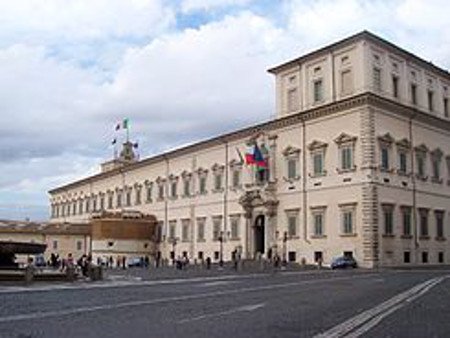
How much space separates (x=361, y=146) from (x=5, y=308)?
3888 cm

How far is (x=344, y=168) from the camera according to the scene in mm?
54000

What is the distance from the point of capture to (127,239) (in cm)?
8062

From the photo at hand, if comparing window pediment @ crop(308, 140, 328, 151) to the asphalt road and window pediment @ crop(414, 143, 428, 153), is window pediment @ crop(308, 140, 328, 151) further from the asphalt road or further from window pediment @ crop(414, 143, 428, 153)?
the asphalt road

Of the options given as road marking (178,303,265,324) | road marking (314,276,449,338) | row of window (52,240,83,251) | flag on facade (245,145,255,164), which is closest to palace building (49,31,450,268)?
flag on facade (245,145,255,164)

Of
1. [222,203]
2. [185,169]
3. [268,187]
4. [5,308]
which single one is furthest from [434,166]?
[5,308]

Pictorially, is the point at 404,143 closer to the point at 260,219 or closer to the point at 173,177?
the point at 260,219

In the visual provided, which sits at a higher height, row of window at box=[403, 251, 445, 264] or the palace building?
the palace building

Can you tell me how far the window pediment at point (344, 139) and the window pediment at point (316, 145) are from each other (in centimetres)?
152

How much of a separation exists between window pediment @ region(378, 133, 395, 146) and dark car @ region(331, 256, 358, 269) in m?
9.73

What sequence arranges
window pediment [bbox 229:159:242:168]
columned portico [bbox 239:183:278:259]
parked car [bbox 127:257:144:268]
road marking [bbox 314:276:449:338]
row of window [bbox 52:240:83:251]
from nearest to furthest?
road marking [bbox 314:276:449:338]
columned portico [bbox 239:183:278:259]
window pediment [bbox 229:159:242:168]
parked car [bbox 127:257:144:268]
row of window [bbox 52:240:83:251]

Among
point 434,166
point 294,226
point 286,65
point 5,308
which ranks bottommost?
point 5,308

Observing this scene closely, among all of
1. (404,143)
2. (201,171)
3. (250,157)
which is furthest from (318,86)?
(201,171)

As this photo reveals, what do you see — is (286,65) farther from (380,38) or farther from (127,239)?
(127,239)

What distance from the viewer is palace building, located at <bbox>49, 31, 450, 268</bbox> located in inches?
2067
